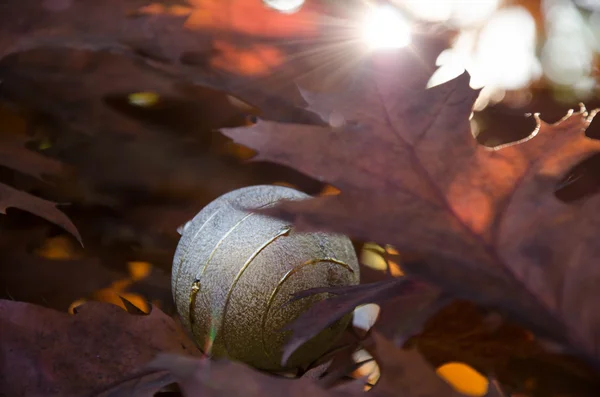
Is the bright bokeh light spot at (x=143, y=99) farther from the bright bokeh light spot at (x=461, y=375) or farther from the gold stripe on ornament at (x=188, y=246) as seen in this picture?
the bright bokeh light spot at (x=461, y=375)

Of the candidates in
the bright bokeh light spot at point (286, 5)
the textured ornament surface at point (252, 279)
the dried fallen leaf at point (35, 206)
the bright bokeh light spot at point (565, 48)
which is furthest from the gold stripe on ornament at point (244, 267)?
the bright bokeh light spot at point (565, 48)

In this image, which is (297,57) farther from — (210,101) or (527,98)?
(527,98)

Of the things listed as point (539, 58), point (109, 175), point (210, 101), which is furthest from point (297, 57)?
point (539, 58)

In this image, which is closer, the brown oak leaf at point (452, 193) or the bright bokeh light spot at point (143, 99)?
the brown oak leaf at point (452, 193)

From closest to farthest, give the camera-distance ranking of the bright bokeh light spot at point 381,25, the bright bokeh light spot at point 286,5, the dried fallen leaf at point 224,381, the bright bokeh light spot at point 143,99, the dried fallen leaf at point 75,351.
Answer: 1. the dried fallen leaf at point 224,381
2. the dried fallen leaf at point 75,351
3. the bright bokeh light spot at point 381,25
4. the bright bokeh light spot at point 286,5
5. the bright bokeh light spot at point 143,99

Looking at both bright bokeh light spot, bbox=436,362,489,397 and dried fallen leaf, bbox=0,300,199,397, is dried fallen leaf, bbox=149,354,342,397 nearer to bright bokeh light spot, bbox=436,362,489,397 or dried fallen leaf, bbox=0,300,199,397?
dried fallen leaf, bbox=0,300,199,397

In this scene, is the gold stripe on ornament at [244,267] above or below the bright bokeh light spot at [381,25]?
below

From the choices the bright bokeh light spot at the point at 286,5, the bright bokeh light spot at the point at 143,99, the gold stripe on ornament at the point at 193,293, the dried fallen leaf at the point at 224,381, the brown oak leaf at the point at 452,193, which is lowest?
the gold stripe on ornament at the point at 193,293

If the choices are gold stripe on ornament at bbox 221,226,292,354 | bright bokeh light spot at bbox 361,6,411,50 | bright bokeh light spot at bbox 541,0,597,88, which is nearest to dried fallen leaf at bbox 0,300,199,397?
gold stripe on ornament at bbox 221,226,292,354

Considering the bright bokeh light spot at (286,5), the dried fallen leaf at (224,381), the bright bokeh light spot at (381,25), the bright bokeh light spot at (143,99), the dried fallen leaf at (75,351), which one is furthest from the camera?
the bright bokeh light spot at (143,99)
